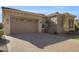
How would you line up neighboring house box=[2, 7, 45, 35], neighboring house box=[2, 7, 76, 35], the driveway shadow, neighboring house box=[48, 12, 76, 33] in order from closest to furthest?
neighboring house box=[2, 7, 45, 35]
neighboring house box=[2, 7, 76, 35]
the driveway shadow
neighboring house box=[48, 12, 76, 33]

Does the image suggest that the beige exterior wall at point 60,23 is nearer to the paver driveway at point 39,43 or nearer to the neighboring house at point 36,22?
the neighboring house at point 36,22

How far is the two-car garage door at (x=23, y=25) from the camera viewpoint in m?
5.64

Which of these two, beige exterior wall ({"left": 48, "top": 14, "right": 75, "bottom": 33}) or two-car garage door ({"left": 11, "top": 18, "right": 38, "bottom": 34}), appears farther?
beige exterior wall ({"left": 48, "top": 14, "right": 75, "bottom": 33})

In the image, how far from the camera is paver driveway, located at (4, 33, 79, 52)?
5392mm

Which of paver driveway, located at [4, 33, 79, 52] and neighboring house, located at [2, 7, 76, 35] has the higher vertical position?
neighboring house, located at [2, 7, 76, 35]

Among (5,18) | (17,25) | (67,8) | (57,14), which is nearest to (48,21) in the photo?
(57,14)

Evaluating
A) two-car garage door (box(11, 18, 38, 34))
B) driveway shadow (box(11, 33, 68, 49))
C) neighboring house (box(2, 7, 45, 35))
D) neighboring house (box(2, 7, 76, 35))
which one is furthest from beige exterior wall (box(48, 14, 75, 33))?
two-car garage door (box(11, 18, 38, 34))

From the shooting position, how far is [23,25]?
19.5 feet

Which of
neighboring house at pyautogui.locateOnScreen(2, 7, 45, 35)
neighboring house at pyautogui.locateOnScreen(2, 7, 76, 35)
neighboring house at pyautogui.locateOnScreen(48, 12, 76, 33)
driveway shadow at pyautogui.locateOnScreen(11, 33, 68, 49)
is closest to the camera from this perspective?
neighboring house at pyautogui.locateOnScreen(2, 7, 45, 35)

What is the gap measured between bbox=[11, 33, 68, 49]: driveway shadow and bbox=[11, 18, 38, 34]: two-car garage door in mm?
261

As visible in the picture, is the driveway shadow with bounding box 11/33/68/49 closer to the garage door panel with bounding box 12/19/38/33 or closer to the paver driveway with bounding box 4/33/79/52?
the paver driveway with bounding box 4/33/79/52

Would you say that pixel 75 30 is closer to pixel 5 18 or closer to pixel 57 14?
pixel 57 14

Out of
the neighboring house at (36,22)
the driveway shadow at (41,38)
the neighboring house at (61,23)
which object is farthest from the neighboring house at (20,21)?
the neighboring house at (61,23)
